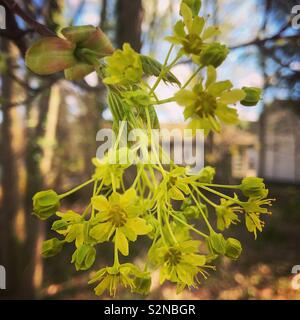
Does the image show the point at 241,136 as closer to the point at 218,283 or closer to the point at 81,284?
the point at 218,283

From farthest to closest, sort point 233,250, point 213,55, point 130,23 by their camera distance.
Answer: point 130,23 → point 233,250 → point 213,55

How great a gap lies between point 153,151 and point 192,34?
123 mm

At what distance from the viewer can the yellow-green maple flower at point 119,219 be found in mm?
346

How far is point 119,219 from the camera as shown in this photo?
35 centimetres

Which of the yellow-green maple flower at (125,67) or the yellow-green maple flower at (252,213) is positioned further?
the yellow-green maple flower at (252,213)

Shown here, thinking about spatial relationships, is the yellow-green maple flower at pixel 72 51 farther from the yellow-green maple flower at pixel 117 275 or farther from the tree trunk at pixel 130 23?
the tree trunk at pixel 130 23

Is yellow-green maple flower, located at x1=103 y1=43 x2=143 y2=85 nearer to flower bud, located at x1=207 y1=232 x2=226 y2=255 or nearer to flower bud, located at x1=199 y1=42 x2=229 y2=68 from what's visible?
flower bud, located at x1=199 y1=42 x2=229 y2=68

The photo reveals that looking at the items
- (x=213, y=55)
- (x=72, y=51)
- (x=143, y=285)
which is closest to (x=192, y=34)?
(x=213, y=55)

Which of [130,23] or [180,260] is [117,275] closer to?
[180,260]

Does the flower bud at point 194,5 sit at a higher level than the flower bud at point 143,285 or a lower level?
higher

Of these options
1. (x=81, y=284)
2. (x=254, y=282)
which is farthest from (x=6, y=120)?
(x=254, y=282)

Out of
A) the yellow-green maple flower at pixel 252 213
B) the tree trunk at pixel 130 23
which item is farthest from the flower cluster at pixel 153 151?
the tree trunk at pixel 130 23

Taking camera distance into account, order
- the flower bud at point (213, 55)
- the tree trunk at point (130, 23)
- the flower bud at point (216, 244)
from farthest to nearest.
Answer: the tree trunk at point (130, 23) → the flower bud at point (216, 244) → the flower bud at point (213, 55)

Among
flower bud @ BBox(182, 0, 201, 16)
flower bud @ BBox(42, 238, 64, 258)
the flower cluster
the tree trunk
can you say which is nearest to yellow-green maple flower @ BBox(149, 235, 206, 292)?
the flower cluster
